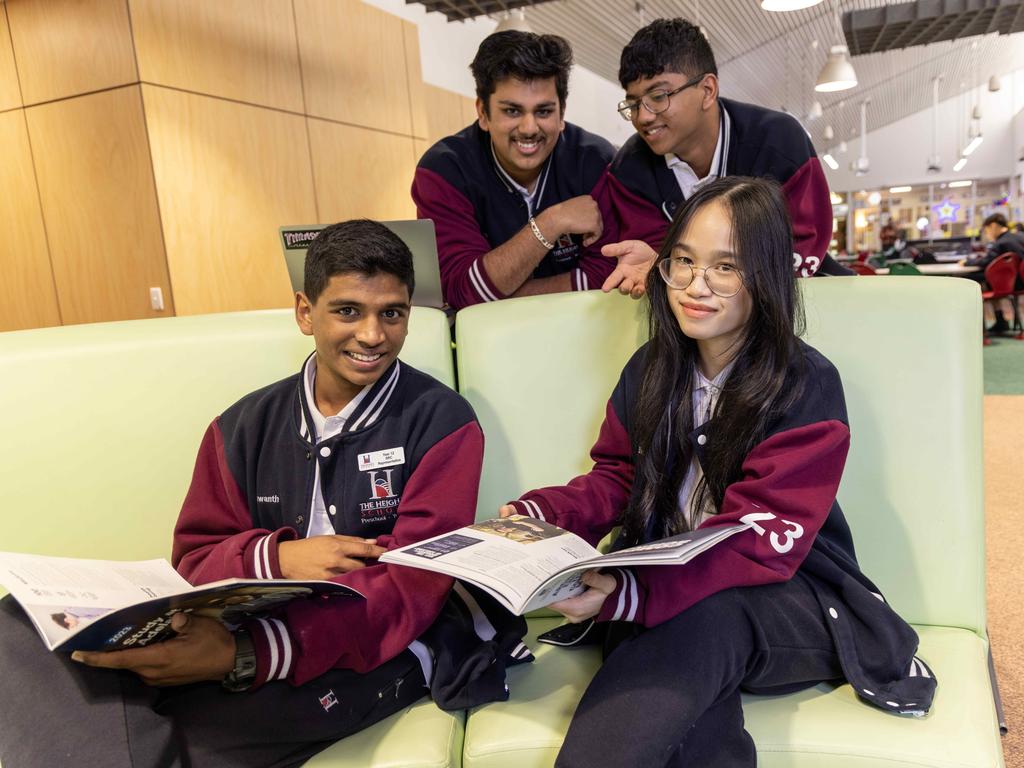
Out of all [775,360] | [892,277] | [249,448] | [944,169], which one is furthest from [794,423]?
[944,169]

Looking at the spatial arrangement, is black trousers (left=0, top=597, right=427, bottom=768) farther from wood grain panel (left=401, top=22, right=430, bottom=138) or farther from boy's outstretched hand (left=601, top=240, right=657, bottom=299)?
wood grain panel (left=401, top=22, right=430, bottom=138)

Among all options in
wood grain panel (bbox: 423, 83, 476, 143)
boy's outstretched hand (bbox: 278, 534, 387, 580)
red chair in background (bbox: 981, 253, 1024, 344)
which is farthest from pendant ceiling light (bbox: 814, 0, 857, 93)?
boy's outstretched hand (bbox: 278, 534, 387, 580)

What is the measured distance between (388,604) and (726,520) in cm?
54

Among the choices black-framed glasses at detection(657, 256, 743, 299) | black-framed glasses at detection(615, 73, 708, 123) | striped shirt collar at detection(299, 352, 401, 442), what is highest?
black-framed glasses at detection(615, 73, 708, 123)

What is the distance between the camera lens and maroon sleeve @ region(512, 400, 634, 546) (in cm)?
133

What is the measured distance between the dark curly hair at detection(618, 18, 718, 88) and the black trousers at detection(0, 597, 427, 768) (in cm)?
143

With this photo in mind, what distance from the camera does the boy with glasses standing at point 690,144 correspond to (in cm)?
177

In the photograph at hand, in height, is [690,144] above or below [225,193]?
below

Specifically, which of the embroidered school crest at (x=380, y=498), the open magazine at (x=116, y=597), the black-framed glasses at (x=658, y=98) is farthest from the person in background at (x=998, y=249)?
the open magazine at (x=116, y=597)

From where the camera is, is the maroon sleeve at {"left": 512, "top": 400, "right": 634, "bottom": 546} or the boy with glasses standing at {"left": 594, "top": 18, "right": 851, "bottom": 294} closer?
the maroon sleeve at {"left": 512, "top": 400, "right": 634, "bottom": 546}

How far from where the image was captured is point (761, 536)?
1.11 m

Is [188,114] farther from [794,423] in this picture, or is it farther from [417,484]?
[794,423]

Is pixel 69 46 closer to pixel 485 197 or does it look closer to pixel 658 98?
pixel 485 197

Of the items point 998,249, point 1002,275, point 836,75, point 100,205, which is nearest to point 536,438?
point 100,205
